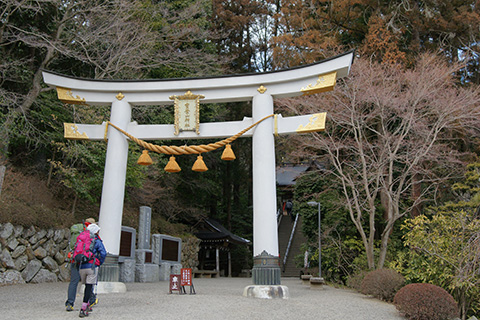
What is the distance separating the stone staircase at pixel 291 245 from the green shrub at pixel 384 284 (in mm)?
12532

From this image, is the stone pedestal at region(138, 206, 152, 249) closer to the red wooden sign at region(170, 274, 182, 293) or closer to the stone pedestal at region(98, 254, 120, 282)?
the stone pedestal at region(98, 254, 120, 282)

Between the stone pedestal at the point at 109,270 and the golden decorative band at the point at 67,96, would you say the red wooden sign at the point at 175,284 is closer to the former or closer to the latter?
the stone pedestal at the point at 109,270

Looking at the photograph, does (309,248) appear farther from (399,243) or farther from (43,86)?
(43,86)

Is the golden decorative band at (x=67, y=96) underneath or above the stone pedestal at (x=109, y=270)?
above

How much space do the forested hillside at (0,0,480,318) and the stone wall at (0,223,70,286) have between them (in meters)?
0.41

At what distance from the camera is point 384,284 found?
9.89 metres

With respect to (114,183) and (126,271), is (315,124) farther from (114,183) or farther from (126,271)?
(126,271)

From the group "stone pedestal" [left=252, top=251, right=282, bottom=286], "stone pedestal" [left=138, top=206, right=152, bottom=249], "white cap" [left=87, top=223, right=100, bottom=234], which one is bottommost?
"stone pedestal" [left=252, top=251, right=282, bottom=286]

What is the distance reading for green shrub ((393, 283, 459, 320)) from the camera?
23.6ft

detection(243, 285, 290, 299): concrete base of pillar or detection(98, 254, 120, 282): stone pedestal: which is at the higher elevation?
detection(98, 254, 120, 282): stone pedestal

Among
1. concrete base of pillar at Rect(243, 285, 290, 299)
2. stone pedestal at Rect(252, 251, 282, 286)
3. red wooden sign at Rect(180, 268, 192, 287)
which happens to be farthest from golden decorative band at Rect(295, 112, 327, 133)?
red wooden sign at Rect(180, 268, 192, 287)

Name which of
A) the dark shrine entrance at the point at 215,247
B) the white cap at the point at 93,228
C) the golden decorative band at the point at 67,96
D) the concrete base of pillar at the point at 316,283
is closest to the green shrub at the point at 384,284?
the concrete base of pillar at the point at 316,283

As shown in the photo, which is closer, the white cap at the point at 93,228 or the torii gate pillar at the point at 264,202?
the white cap at the point at 93,228

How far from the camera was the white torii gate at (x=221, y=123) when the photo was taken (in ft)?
29.9
